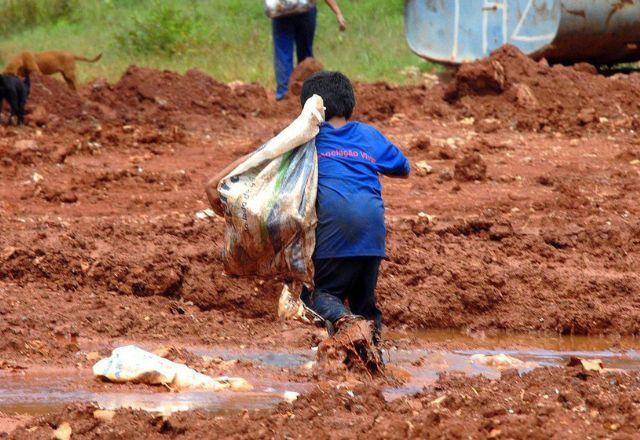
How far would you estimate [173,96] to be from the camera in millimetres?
13742

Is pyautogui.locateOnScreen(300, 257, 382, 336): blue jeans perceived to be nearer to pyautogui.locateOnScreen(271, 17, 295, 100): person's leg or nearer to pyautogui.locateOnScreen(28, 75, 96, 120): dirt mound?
pyautogui.locateOnScreen(28, 75, 96, 120): dirt mound

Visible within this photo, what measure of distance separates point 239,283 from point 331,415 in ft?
8.67

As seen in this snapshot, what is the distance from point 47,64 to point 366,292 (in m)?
10.9

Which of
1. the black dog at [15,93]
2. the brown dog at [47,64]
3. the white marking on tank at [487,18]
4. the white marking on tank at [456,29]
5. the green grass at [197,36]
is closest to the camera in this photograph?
the black dog at [15,93]

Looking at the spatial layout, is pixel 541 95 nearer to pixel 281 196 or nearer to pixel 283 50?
pixel 283 50

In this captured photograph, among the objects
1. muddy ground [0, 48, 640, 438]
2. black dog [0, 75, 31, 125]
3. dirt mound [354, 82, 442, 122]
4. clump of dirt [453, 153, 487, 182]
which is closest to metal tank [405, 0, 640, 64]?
muddy ground [0, 48, 640, 438]

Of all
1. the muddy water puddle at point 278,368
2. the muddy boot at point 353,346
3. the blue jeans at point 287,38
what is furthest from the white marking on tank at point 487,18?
the muddy boot at point 353,346

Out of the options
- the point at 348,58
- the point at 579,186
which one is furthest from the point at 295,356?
the point at 348,58

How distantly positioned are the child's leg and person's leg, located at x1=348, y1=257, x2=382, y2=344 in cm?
5

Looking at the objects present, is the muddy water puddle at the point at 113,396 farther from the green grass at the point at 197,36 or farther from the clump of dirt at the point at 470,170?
the green grass at the point at 197,36

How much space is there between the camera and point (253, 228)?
16.7ft

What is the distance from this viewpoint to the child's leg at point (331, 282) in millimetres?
5133

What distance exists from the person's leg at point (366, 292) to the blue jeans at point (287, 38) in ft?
28.5

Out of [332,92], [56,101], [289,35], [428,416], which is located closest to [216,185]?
[332,92]
